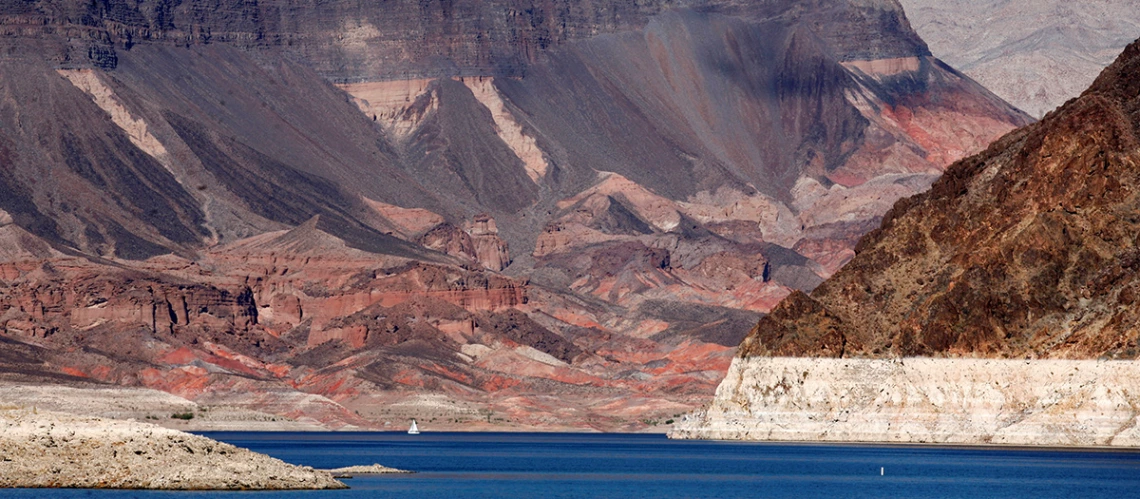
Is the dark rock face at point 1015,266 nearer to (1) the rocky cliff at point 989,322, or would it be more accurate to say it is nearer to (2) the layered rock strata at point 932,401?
(1) the rocky cliff at point 989,322

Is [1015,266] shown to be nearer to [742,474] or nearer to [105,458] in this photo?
[742,474]

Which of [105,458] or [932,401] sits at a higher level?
[932,401]

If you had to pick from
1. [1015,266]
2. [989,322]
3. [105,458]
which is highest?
[1015,266]

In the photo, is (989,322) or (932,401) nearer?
(932,401)

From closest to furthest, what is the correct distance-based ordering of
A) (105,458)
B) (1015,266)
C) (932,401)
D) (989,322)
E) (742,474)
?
(105,458)
(742,474)
(932,401)
(989,322)
(1015,266)

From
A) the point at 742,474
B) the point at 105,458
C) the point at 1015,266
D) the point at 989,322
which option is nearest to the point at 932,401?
the point at 989,322

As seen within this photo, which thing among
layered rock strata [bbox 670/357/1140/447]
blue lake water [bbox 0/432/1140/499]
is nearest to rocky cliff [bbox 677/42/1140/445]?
layered rock strata [bbox 670/357/1140/447]

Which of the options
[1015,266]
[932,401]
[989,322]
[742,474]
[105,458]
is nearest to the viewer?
[105,458]
